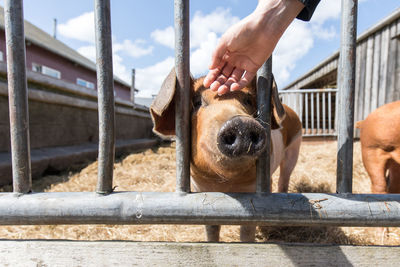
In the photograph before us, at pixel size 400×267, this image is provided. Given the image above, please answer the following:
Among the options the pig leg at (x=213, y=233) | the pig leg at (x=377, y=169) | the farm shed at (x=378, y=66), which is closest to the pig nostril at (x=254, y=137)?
the pig leg at (x=213, y=233)

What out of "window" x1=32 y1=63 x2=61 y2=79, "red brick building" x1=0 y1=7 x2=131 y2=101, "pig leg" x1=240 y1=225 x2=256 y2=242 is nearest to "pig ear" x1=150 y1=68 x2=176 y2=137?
"pig leg" x1=240 y1=225 x2=256 y2=242

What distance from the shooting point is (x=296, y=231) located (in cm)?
237

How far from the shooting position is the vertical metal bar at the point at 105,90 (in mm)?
989

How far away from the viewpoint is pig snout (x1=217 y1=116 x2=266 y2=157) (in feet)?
3.41

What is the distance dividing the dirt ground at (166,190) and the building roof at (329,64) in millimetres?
3557

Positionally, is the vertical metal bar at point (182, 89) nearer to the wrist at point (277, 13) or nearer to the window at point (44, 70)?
the wrist at point (277, 13)

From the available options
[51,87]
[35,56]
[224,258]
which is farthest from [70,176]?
[35,56]

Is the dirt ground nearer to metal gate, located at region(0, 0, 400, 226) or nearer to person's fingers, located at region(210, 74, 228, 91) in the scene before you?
metal gate, located at region(0, 0, 400, 226)

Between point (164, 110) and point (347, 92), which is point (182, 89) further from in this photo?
point (347, 92)

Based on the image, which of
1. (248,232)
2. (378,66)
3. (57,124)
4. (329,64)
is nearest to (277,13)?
(248,232)

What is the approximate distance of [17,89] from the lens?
985 millimetres

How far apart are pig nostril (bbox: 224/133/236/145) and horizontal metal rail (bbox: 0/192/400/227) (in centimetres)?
24

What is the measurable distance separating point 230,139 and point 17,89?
0.85m

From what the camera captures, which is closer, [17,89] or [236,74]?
[17,89]
